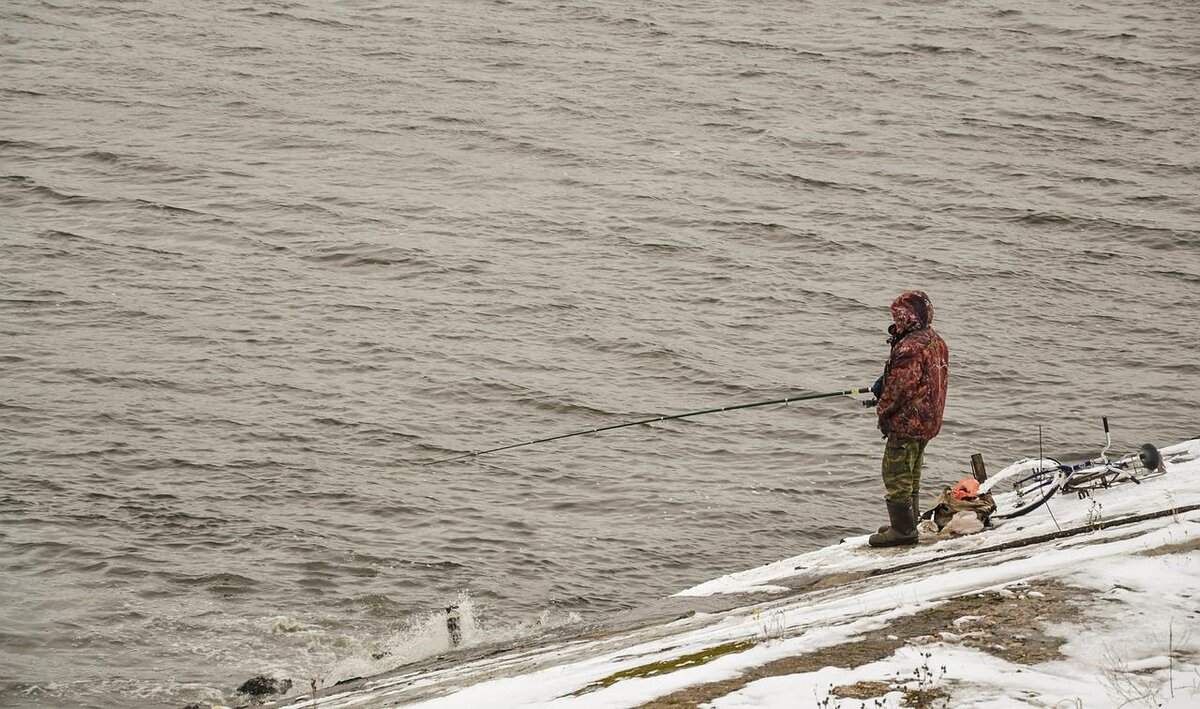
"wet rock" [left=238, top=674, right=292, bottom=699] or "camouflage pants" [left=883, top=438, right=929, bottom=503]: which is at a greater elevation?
"camouflage pants" [left=883, top=438, right=929, bottom=503]

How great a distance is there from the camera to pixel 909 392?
9.98 metres

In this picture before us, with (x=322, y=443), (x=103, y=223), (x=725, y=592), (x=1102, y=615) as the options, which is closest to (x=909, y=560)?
(x=725, y=592)

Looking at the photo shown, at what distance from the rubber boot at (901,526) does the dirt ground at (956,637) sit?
3.06m

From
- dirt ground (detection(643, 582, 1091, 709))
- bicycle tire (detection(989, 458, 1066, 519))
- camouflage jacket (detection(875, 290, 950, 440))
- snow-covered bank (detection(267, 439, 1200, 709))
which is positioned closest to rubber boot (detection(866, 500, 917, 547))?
camouflage jacket (detection(875, 290, 950, 440))

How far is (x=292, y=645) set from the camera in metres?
11.2

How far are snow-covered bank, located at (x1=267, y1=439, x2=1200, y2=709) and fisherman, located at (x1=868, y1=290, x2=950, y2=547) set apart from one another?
88 cm

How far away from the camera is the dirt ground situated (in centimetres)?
636

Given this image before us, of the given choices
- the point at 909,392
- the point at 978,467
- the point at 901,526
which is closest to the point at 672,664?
the point at 909,392

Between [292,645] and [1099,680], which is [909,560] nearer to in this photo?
[1099,680]

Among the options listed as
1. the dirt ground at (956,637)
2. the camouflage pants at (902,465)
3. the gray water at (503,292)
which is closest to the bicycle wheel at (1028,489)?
the camouflage pants at (902,465)

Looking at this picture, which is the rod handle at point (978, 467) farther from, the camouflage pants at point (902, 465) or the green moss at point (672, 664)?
the green moss at point (672, 664)

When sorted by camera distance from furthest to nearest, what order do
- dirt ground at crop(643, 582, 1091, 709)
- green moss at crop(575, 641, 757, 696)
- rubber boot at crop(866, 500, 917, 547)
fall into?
1. rubber boot at crop(866, 500, 917, 547)
2. green moss at crop(575, 641, 757, 696)
3. dirt ground at crop(643, 582, 1091, 709)

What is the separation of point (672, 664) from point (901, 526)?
3883 mm

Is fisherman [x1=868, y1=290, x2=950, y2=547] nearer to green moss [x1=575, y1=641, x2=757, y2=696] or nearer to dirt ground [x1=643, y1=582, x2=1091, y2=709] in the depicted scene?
dirt ground [x1=643, y1=582, x2=1091, y2=709]
